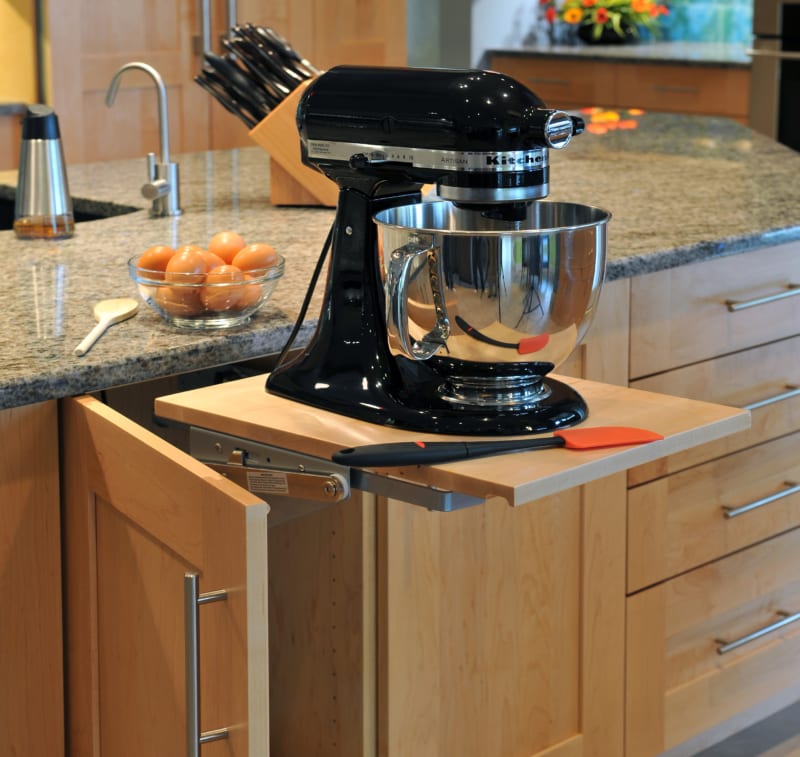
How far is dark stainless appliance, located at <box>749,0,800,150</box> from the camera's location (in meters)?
4.30

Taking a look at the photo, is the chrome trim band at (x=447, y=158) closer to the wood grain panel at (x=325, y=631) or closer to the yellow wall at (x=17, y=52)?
the wood grain panel at (x=325, y=631)

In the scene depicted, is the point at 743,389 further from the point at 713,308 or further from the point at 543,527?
the point at 543,527

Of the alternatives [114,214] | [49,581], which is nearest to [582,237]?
[49,581]

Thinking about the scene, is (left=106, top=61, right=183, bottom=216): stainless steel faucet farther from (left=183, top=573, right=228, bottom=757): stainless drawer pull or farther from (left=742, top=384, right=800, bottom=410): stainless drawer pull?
(left=183, top=573, right=228, bottom=757): stainless drawer pull

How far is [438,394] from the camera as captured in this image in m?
1.17

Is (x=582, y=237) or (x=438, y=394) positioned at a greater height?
(x=582, y=237)

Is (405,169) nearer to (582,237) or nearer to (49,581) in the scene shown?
(582,237)

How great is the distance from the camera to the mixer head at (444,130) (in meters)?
1.07

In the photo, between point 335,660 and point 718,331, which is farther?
point 718,331

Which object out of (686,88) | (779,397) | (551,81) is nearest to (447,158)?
(779,397)

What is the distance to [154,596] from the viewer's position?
47.4 inches

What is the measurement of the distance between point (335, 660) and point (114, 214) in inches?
39.0

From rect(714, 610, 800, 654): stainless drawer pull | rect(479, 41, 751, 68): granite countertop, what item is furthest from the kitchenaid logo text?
rect(479, 41, 751, 68): granite countertop

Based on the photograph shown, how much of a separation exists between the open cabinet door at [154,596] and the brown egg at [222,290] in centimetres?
20
